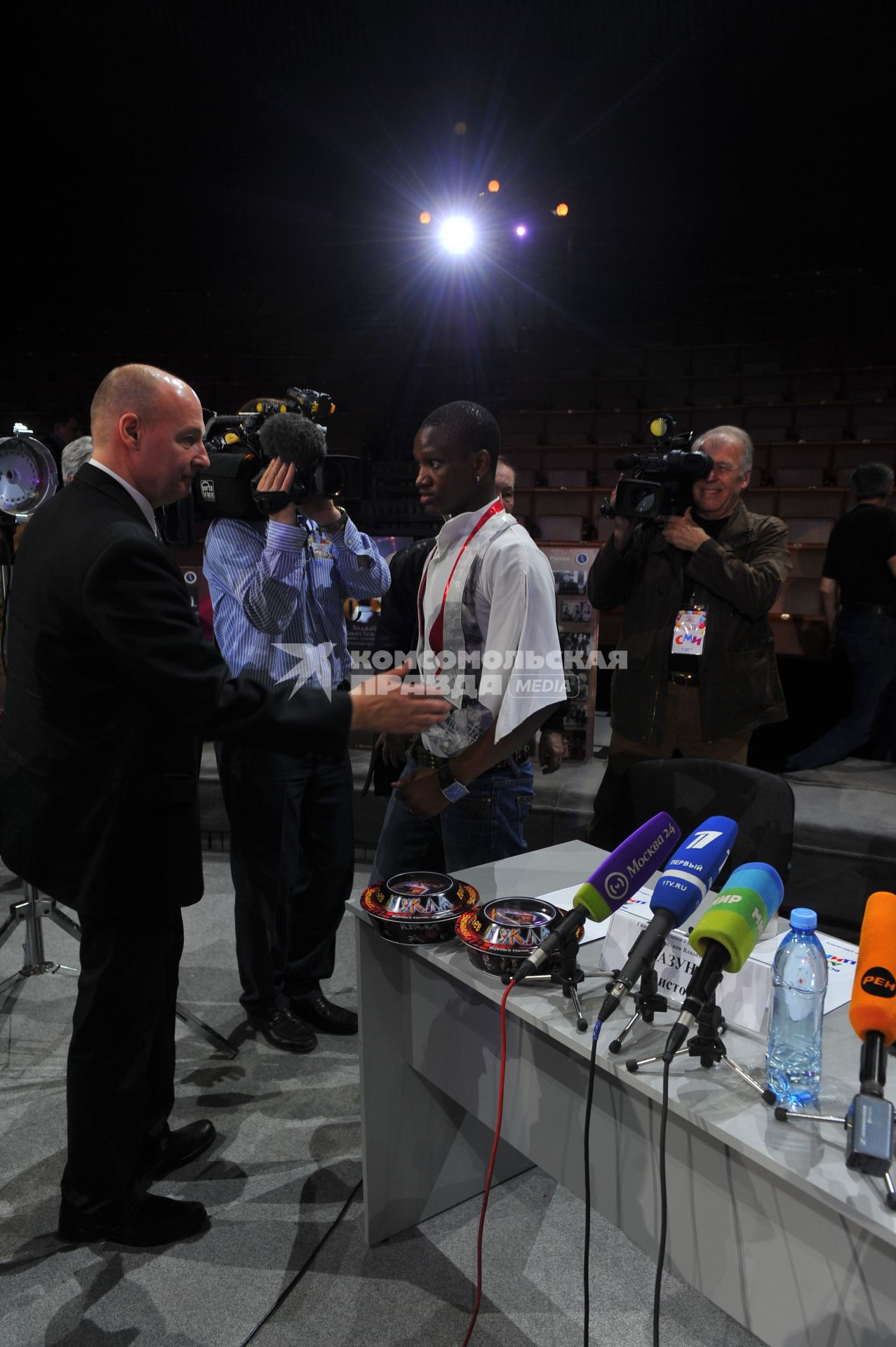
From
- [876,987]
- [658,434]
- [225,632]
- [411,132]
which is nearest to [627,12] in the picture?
[411,132]

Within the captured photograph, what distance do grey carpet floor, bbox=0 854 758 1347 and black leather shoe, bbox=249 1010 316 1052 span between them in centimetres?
13

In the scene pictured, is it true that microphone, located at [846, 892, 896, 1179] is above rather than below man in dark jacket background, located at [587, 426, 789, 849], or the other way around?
below

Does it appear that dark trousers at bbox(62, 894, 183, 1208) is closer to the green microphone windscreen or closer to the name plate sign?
the name plate sign

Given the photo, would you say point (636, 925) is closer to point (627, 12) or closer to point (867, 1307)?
point (867, 1307)

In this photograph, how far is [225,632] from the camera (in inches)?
80.3

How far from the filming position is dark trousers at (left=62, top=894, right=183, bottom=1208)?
56.2 inches

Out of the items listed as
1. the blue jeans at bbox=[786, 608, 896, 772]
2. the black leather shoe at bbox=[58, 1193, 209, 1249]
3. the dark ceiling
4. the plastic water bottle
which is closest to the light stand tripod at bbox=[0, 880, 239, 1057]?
the black leather shoe at bbox=[58, 1193, 209, 1249]

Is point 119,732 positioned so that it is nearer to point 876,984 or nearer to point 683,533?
point 876,984

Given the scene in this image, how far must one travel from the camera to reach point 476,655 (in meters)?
1.56

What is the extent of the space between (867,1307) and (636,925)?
17.9 inches

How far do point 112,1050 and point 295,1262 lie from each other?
20.1 inches

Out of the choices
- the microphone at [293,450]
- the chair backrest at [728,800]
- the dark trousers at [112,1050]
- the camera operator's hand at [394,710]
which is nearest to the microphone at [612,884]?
the camera operator's hand at [394,710]

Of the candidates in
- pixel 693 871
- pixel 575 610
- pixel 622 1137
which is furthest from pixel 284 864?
pixel 575 610

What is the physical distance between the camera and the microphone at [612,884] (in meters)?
1.03
